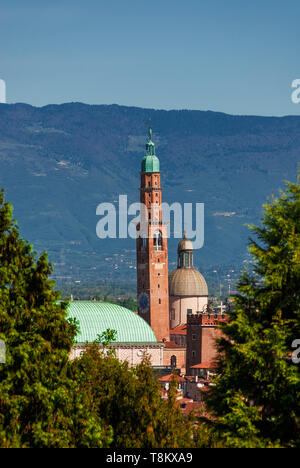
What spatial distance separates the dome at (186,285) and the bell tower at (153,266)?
44.5ft

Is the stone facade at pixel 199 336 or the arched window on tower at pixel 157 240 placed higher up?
the arched window on tower at pixel 157 240

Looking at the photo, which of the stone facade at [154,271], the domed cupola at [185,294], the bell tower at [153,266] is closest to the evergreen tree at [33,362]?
the bell tower at [153,266]

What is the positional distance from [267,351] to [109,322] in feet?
305

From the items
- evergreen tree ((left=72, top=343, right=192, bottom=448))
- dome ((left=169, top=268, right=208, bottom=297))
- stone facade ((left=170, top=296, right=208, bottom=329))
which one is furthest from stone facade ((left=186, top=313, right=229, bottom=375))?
evergreen tree ((left=72, top=343, right=192, bottom=448))

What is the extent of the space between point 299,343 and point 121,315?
313 feet

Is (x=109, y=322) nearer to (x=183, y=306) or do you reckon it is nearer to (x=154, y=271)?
(x=154, y=271)

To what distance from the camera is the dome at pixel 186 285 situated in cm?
16150

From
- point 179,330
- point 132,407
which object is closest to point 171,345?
point 179,330

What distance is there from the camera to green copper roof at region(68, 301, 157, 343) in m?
120

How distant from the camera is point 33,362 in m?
29.4

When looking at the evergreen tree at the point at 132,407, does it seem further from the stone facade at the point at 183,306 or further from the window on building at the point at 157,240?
the stone facade at the point at 183,306

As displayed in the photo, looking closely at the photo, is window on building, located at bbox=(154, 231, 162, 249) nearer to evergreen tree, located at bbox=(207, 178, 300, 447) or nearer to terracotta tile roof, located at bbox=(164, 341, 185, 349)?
terracotta tile roof, located at bbox=(164, 341, 185, 349)

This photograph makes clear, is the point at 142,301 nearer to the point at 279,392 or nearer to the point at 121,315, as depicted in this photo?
the point at 121,315

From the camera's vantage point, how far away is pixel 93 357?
151ft
